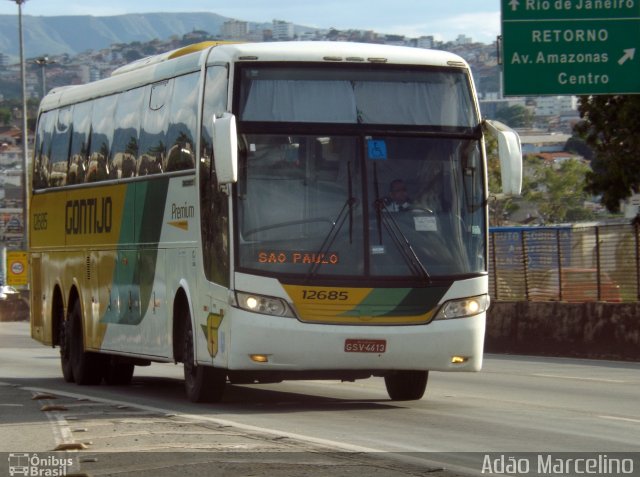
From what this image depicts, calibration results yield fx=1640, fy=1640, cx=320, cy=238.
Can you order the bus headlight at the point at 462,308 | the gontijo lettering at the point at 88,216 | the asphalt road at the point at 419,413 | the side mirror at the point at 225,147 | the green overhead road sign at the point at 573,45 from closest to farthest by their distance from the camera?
1. the asphalt road at the point at 419,413
2. the side mirror at the point at 225,147
3. the bus headlight at the point at 462,308
4. the gontijo lettering at the point at 88,216
5. the green overhead road sign at the point at 573,45

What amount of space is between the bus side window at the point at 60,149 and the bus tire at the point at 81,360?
187 cm

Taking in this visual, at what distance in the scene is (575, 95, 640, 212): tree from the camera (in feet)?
115

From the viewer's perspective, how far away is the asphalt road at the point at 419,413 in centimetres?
1218

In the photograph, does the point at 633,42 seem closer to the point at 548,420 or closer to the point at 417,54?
the point at 417,54

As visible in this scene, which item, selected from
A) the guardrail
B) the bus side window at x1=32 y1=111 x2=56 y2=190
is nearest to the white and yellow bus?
the bus side window at x1=32 y1=111 x2=56 y2=190

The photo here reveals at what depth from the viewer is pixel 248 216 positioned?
1516 cm

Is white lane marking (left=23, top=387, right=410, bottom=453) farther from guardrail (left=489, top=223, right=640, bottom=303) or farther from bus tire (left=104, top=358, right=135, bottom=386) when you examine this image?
guardrail (left=489, top=223, right=640, bottom=303)

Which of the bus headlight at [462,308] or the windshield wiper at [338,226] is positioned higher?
the windshield wiper at [338,226]

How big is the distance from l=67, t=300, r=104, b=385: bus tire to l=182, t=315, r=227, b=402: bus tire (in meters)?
4.89

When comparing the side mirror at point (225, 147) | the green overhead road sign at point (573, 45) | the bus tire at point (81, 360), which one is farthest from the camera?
the green overhead road sign at point (573, 45)

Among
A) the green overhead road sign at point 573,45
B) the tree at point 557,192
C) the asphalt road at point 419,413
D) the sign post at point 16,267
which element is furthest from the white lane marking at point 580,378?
the tree at point 557,192

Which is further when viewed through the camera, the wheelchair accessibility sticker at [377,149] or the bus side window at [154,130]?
the bus side window at [154,130]

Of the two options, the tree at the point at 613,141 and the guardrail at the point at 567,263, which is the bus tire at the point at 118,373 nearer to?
the guardrail at the point at 567,263

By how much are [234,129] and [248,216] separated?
2.80 feet
